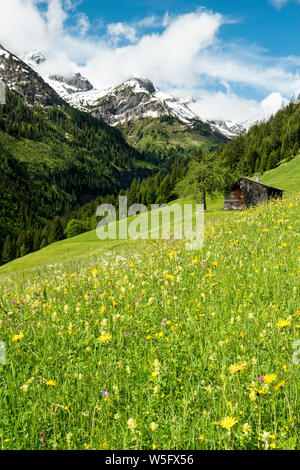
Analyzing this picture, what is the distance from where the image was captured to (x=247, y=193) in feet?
225

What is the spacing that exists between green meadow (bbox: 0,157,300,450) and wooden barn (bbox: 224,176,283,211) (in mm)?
61460

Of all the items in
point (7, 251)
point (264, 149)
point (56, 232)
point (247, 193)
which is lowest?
point (7, 251)

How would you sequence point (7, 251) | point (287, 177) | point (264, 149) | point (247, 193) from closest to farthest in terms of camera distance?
point (247, 193), point (287, 177), point (264, 149), point (7, 251)

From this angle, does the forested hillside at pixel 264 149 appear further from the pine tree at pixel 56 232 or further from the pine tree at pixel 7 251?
the pine tree at pixel 7 251

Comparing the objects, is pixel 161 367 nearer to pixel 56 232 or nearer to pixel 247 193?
pixel 247 193

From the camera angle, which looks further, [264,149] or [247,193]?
[264,149]

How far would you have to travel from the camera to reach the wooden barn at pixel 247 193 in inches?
2502

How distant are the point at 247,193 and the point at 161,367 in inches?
2756

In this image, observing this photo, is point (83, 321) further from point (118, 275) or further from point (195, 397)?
point (118, 275)

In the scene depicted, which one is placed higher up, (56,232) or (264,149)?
(264,149)

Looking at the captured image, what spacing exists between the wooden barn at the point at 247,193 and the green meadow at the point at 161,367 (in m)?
61.5

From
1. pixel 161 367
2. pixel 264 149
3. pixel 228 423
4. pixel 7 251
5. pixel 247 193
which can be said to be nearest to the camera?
pixel 228 423

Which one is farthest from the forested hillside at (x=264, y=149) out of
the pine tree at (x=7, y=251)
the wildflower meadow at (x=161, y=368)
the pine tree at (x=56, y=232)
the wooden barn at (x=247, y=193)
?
Answer: the pine tree at (x=7, y=251)

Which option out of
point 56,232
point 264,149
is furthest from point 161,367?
point 56,232
